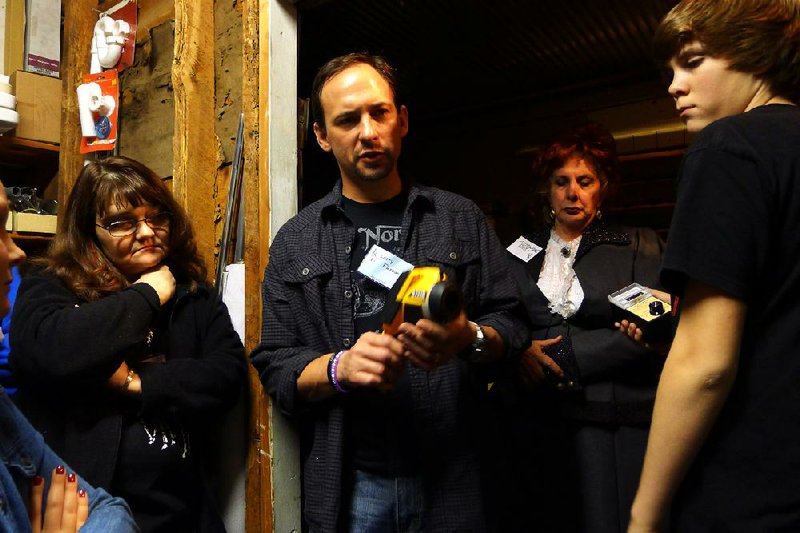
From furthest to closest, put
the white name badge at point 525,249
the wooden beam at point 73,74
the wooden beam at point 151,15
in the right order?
the wooden beam at point 73,74 → the wooden beam at point 151,15 → the white name badge at point 525,249

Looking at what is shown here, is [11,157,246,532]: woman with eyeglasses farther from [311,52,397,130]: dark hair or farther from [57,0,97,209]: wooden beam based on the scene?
[57,0,97,209]: wooden beam

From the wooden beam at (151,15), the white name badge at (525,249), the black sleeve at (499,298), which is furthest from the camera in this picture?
the wooden beam at (151,15)

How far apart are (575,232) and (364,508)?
3.82 ft

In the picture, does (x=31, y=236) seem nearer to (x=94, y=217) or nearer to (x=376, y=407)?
(x=94, y=217)

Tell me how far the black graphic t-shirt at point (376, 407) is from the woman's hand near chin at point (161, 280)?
53 centimetres

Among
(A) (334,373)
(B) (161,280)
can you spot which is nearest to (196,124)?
(B) (161,280)

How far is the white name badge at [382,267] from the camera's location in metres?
1.24

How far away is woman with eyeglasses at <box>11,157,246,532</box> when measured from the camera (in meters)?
1.30

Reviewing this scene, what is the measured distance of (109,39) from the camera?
2.10 meters

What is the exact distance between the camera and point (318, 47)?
2.61 meters

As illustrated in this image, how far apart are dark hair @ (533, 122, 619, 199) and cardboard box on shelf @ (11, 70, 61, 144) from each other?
2188 millimetres

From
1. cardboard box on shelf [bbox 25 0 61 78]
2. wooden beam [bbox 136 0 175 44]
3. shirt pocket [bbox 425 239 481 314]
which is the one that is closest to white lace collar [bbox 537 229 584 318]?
shirt pocket [bbox 425 239 481 314]

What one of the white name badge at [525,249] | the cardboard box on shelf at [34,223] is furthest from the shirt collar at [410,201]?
the cardboard box on shelf at [34,223]

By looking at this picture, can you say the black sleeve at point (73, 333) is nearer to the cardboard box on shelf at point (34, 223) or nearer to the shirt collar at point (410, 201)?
the shirt collar at point (410, 201)
